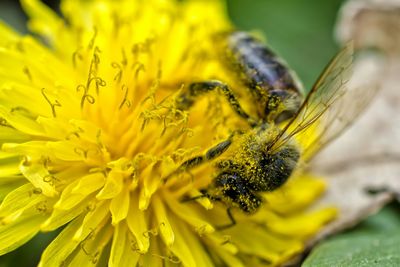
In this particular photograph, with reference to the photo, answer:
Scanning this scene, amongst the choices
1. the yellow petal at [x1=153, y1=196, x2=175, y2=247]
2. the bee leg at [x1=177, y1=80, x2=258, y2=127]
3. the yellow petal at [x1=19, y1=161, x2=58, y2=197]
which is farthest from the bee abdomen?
the yellow petal at [x1=19, y1=161, x2=58, y2=197]

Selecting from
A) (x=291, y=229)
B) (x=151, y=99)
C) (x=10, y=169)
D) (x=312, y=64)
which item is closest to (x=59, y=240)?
(x=10, y=169)

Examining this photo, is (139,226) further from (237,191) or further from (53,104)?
(53,104)

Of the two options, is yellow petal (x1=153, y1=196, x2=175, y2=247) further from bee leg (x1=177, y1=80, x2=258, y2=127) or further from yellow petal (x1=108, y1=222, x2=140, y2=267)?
bee leg (x1=177, y1=80, x2=258, y2=127)

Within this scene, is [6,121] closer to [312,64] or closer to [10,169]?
[10,169]

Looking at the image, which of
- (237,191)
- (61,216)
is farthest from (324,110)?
(61,216)

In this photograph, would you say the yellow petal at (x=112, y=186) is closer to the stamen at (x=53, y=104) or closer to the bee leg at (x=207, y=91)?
the stamen at (x=53, y=104)
